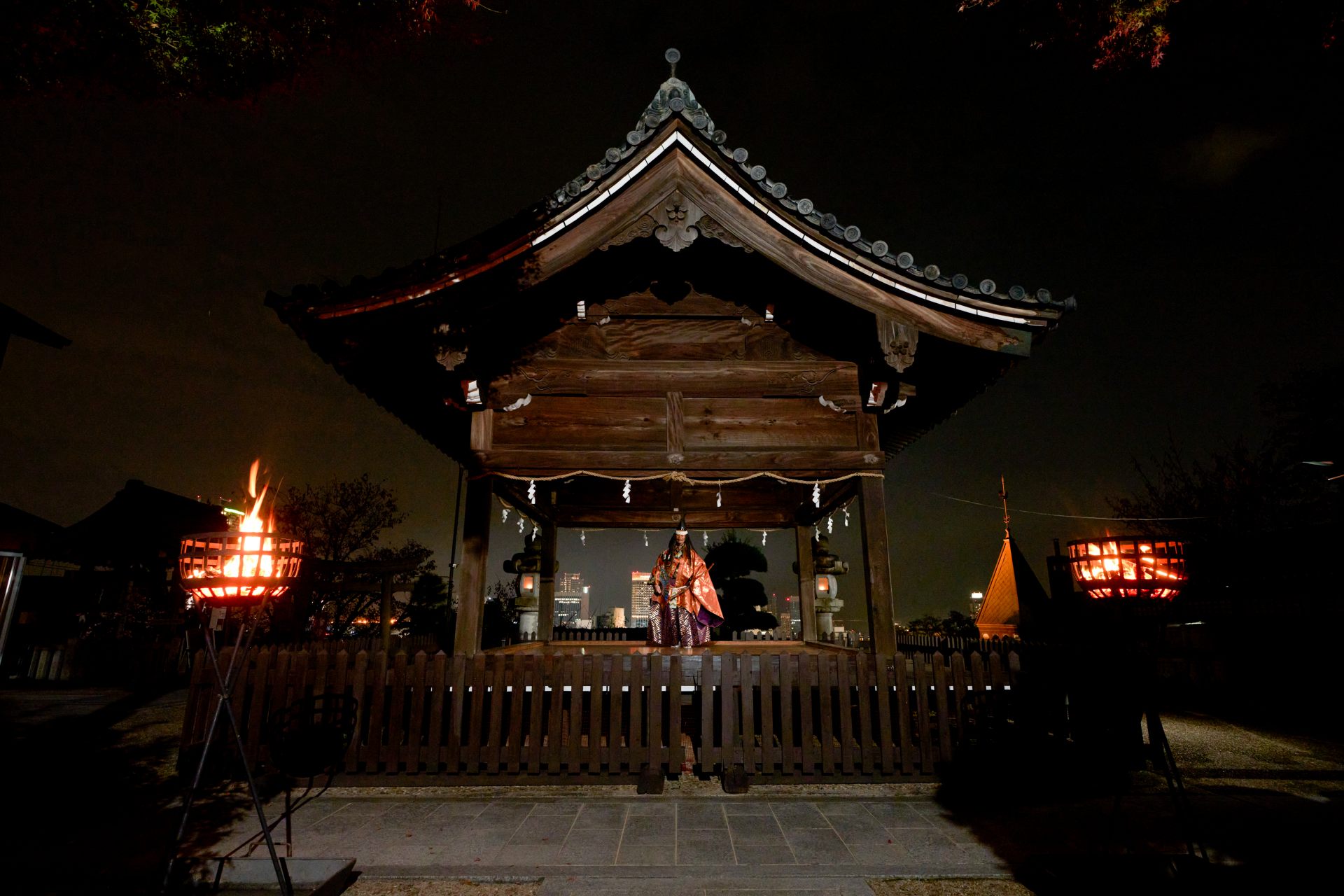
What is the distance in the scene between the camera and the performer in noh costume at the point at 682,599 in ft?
34.6

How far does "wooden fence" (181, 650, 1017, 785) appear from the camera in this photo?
252 inches

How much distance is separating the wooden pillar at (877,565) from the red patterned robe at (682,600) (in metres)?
3.68

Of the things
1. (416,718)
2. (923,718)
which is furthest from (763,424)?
(416,718)

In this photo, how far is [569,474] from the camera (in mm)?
7621

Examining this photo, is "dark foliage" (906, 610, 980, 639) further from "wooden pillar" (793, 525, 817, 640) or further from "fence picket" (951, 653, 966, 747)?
"fence picket" (951, 653, 966, 747)

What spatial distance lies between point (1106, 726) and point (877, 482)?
129 inches

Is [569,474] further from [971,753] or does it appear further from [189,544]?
[971,753]

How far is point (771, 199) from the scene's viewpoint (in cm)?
677

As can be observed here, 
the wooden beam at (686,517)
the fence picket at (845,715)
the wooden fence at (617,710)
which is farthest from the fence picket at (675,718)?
the wooden beam at (686,517)

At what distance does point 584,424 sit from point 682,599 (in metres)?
4.25

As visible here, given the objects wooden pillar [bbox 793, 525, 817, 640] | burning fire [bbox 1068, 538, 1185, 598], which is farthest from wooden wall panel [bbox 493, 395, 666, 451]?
wooden pillar [bbox 793, 525, 817, 640]

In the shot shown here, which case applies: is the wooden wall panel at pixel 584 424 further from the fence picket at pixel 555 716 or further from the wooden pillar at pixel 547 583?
→ the wooden pillar at pixel 547 583

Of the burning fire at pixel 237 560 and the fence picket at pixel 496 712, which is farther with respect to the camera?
the fence picket at pixel 496 712

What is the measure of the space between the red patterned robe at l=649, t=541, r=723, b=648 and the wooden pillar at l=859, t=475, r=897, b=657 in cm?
368
